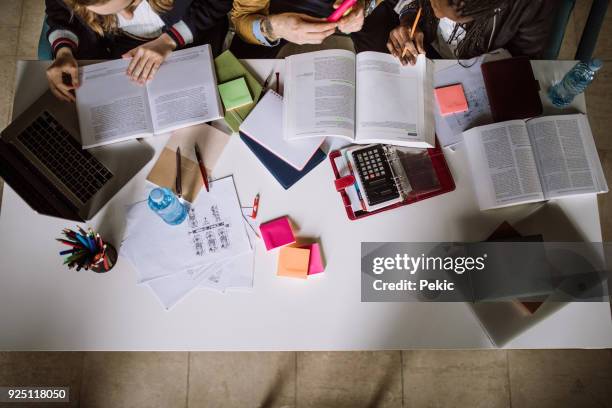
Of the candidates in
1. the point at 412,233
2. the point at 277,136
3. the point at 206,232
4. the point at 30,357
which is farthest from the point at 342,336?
the point at 30,357

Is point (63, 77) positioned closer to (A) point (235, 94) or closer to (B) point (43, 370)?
(A) point (235, 94)

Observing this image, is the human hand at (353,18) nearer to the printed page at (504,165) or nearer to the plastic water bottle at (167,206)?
the printed page at (504,165)

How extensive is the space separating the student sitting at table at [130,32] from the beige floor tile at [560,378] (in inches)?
68.7

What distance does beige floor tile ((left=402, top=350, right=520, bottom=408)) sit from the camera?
181 centimetres

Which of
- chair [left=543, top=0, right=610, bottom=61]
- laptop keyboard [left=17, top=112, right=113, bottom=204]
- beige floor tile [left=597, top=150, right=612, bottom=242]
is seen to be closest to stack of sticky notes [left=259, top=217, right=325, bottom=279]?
laptop keyboard [left=17, top=112, right=113, bottom=204]

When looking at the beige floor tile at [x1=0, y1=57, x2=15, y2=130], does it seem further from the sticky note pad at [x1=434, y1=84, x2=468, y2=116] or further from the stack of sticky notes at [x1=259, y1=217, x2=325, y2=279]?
the sticky note pad at [x1=434, y1=84, x2=468, y2=116]

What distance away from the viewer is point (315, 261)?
1.17 meters

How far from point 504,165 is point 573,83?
291 mm

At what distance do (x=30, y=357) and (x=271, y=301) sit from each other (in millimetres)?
1303

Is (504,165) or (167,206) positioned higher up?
(167,206)

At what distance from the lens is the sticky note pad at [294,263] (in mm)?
1154

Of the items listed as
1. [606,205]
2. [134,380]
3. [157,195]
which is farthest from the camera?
[606,205]

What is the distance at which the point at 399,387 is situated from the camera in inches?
71.7

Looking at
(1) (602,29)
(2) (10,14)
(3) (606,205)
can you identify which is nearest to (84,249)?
(2) (10,14)
